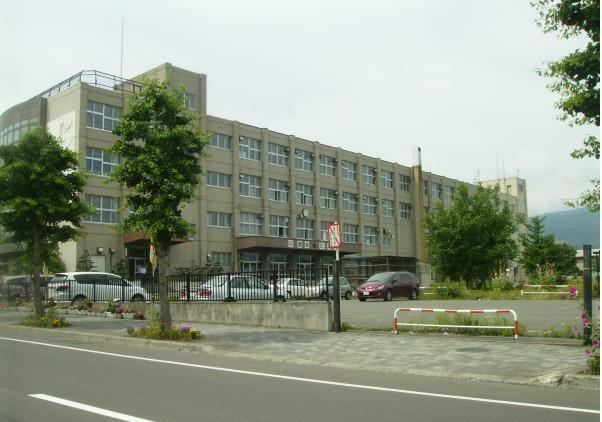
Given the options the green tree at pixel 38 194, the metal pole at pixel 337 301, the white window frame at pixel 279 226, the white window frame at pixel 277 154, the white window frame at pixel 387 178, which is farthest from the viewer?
the white window frame at pixel 387 178

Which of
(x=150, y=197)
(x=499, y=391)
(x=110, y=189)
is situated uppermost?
(x=110, y=189)

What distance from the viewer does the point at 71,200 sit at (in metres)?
20.0

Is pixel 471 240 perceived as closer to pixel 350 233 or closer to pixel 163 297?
pixel 350 233

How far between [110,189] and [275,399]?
3967 cm

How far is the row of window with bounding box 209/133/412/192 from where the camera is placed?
181 feet

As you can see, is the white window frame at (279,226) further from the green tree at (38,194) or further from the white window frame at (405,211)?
the green tree at (38,194)

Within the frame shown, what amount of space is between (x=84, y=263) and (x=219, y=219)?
14.3 m

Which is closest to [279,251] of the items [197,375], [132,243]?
[132,243]

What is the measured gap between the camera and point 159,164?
14719mm

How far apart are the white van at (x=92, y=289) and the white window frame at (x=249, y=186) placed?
25325mm

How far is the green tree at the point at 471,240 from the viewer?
42.9 m

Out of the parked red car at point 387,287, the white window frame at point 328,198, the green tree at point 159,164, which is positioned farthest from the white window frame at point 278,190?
the green tree at point 159,164

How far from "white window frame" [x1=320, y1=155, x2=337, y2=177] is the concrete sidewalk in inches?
1919

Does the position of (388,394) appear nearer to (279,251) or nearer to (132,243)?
(132,243)
